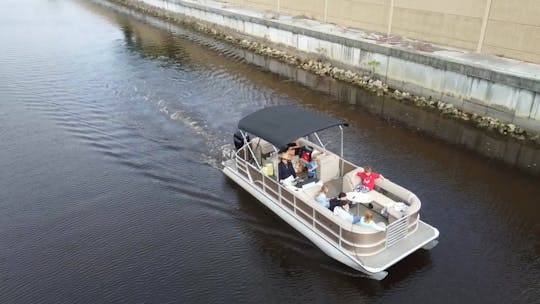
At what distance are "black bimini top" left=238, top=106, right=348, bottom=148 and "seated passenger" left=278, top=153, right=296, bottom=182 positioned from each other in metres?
0.90

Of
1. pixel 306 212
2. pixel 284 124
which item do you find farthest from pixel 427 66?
pixel 306 212

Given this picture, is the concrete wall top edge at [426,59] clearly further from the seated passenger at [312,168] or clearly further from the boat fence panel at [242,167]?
the boat fence panel at [242,167]

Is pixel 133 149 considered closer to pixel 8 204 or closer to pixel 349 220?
pixel 8 204

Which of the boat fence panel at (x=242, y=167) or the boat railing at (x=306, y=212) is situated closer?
the boat railing at (x=306, y=212)

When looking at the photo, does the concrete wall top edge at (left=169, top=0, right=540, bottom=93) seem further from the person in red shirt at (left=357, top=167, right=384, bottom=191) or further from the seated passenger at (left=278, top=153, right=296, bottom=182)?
the seated passenger at (left=278, top=153, right=296, bottom=182)

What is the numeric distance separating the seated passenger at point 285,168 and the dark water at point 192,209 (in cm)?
124

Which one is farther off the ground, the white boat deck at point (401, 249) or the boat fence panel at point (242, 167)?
the boat fence panel at point (242, 167)

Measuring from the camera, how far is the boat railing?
9859 millimetres

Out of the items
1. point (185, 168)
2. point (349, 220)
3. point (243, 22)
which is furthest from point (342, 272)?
point (243, 22)

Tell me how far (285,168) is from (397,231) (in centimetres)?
354

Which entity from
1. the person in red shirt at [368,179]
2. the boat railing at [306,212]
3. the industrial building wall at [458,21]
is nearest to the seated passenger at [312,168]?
the boat railing at [306,212]

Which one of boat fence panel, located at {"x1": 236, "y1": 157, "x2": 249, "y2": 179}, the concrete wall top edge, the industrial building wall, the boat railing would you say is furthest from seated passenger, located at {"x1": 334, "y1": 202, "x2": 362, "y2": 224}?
the industrial building wall

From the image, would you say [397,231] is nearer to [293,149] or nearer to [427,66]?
[293,149]

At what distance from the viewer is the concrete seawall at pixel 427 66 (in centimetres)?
1656
